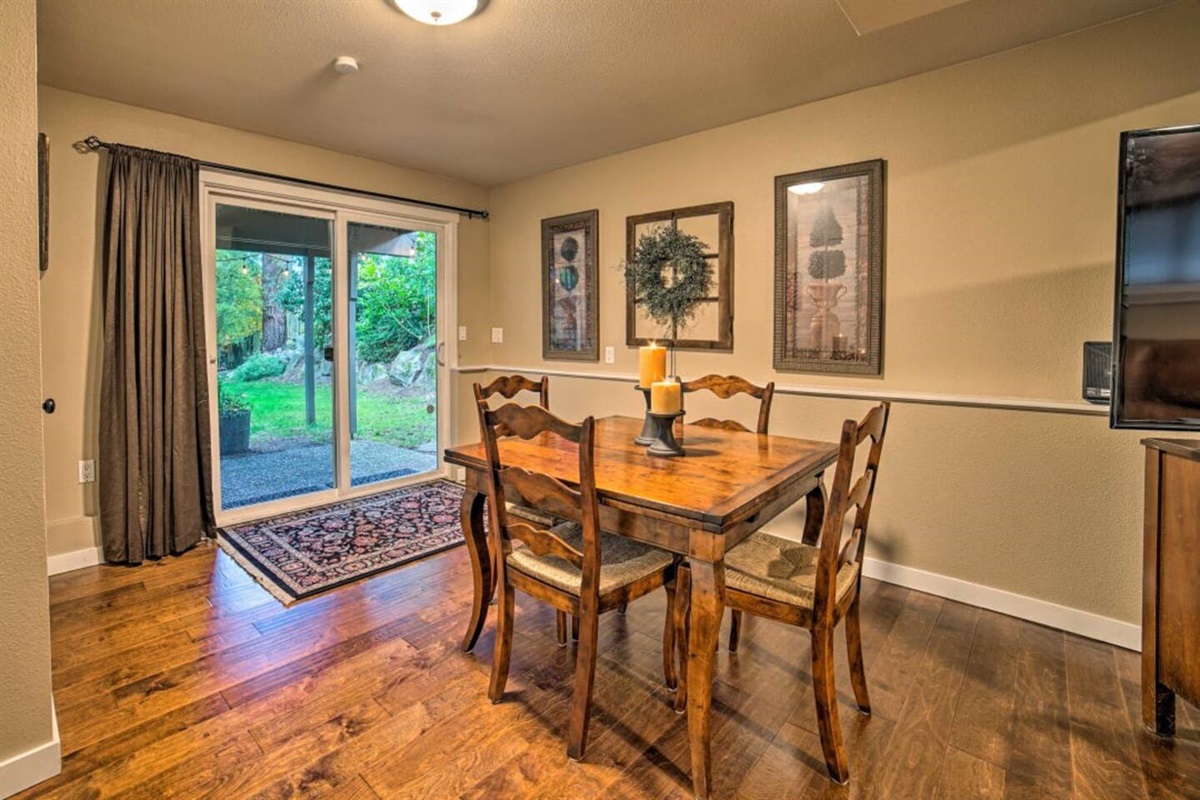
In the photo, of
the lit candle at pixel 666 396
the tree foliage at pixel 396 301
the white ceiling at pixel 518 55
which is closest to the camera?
the lit candle at pixel 666 396

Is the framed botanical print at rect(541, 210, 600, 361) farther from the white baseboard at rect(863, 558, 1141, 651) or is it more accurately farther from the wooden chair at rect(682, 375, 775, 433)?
the white baseboard at rect(863, 558, 1141, 651)

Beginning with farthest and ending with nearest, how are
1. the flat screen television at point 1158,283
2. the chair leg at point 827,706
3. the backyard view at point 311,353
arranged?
the backyard view at point 311,353 → the flat screen television at point 1158,283 → the chair leg at point 827,706

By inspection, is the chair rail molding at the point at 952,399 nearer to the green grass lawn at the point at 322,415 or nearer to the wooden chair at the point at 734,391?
the wooden chair at the point at 734,391

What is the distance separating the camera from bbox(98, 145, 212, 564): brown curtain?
9.84ft

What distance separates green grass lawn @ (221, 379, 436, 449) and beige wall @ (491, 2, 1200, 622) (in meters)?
2.81

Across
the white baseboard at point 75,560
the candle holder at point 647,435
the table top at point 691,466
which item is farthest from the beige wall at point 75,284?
the candle holder at point 647,435

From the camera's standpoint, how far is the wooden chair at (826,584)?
1540 mm

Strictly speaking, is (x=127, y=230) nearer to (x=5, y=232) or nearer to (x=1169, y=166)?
(x=5, y=232)

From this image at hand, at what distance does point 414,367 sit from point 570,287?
1384mm

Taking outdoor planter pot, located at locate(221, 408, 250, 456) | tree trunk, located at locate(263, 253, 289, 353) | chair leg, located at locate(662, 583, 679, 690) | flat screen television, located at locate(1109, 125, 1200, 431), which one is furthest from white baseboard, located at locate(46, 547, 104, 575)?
flat screen television, located at locate(1109, 125, 1200, 431)

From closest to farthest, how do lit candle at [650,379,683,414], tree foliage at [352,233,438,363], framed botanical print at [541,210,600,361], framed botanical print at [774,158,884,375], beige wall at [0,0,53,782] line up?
beige wall at [0,0,53,782]
lit candle at [650,379,683,414]
framed botanical print at [774,158,884,375]
framed botanical print at [541,210,600,361]
tree foliage at [352,233,438,363]

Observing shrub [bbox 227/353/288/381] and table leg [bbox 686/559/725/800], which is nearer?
table leg [bbox 686/559/725/800]

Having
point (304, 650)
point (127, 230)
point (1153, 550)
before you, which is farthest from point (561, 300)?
point (1153, 550)

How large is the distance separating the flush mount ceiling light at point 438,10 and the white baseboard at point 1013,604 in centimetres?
299
